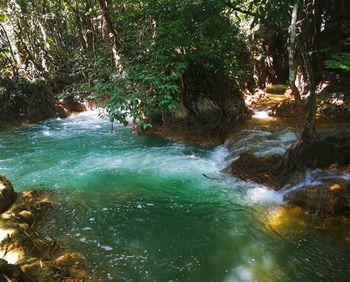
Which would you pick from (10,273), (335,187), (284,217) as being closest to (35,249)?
(10,273)

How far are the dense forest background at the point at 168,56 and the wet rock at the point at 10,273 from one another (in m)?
3.07

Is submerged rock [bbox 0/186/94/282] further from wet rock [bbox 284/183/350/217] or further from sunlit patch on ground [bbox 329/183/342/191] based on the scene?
sunlit patch on ground [bbox 329/183/342/191]

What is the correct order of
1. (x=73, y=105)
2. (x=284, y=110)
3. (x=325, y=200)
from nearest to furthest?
(x=325, y=200), (x=284, y=110), (x=73, y=105)

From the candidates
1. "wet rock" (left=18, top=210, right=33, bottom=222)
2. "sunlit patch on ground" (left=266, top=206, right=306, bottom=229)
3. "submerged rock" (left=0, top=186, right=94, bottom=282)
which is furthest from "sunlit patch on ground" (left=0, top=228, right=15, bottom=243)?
"sunlit patch on ground" (left=266, top=206, right=306, bottom=229)

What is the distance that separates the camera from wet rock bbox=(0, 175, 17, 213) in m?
6.11

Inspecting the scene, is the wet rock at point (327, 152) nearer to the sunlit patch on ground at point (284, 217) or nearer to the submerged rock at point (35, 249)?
the sunlit patch on ground at point (284, 217)

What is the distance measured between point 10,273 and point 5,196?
9.45ft

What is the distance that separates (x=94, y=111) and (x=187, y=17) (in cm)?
871

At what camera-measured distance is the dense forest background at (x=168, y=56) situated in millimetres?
6805

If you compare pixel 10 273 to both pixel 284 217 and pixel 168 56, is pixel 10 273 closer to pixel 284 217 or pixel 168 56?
pixel 284 217

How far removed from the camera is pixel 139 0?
9.32 metres

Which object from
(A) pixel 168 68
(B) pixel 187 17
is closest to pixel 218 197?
(A) pixel 168 68

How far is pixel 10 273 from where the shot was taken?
370 centimetres

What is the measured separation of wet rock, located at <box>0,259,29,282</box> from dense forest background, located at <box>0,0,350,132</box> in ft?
10.1
